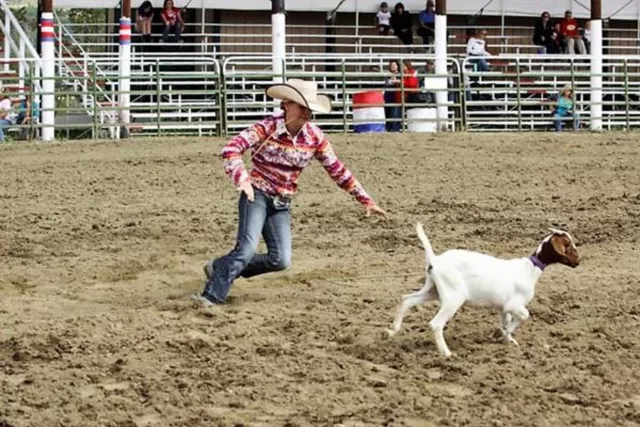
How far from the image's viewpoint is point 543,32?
28984 mm

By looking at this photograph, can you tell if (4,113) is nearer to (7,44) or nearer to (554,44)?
(7,44)

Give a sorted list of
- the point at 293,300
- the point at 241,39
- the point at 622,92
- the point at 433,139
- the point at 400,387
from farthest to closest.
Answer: the point at 241,39 < the point at 622,92 < the point at 433,139 < the point at 293,300 < the point at 400,387

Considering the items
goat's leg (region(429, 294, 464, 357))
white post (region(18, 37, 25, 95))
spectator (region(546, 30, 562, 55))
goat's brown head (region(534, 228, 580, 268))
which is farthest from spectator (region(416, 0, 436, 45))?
goat's leg (region(429, 294, 464, 357))

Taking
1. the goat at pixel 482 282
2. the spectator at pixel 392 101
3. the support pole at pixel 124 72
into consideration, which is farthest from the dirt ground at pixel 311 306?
the spectator at pixel 392 101

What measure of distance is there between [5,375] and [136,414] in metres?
1.17

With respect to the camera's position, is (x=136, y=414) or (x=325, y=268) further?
(x=325, y=268)

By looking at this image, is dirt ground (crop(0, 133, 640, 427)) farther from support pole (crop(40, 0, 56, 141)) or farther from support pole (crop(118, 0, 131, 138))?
support pole (crop(118, 0, 131, 138))

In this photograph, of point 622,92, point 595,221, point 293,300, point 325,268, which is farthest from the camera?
point 622,92

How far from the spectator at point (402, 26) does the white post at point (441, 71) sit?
10.2 feet

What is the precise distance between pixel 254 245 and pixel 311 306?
0.61m

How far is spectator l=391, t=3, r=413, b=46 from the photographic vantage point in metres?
28.9

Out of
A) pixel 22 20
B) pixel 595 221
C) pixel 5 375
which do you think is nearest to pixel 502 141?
pixel 595 221

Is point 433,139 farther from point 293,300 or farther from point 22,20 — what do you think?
point 22,20

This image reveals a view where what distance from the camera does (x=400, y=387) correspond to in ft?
23.6
